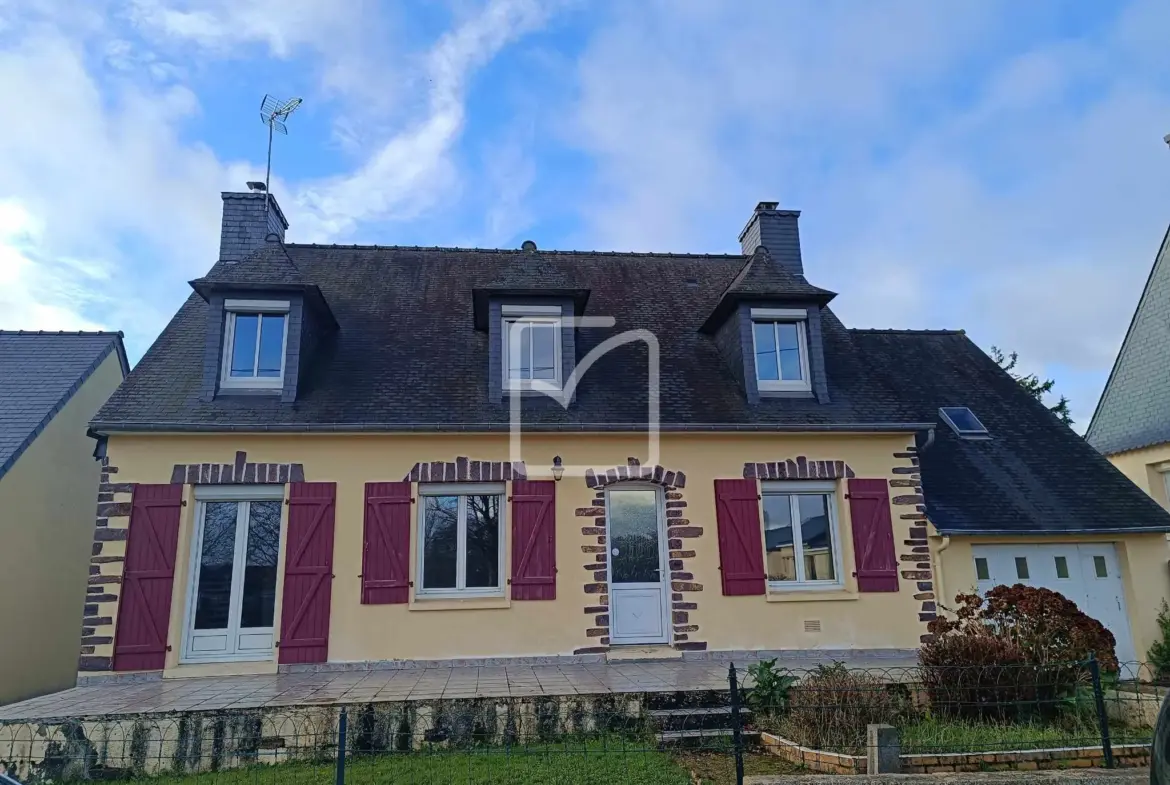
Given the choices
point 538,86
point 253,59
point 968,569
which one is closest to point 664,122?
→ point 538,86

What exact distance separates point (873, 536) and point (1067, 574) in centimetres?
286

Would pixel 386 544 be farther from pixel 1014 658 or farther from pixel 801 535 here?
pixel 1014 658

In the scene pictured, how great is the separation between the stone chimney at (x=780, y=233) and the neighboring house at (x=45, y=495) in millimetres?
10940

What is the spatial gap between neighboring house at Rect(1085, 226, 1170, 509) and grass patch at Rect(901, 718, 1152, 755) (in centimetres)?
814

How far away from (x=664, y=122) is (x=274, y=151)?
6.31 m

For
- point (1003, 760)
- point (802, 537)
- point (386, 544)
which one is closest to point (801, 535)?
point (802, 537)

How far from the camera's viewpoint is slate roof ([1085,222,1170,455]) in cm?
1226

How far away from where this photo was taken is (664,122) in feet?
31.8

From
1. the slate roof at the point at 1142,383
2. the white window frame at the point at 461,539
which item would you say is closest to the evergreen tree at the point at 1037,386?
the slate roof at the point at 1142,383

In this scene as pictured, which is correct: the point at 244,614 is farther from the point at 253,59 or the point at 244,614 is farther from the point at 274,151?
the point at 274,151

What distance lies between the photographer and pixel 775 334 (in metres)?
9.95

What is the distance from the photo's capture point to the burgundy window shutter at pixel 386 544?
26.8 feet

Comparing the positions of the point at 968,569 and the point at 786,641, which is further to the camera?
the point at 968,569

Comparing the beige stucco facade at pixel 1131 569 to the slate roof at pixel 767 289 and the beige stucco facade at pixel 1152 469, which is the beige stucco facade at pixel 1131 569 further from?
the slate roof at pixel 767 289
